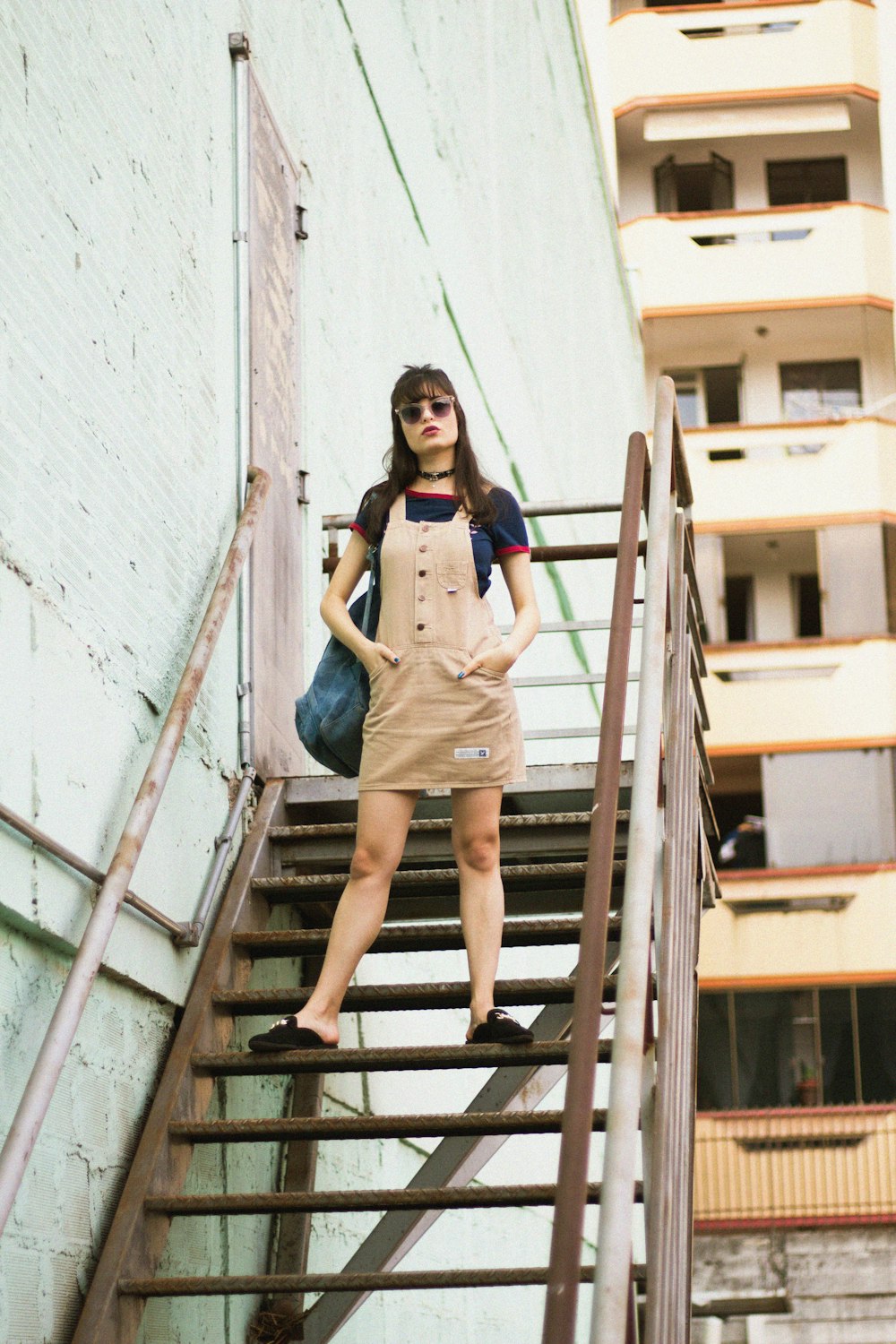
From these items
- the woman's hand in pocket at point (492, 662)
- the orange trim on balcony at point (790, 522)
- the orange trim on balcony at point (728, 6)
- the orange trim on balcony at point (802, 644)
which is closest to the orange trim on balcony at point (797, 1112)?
the orange trim on balcony at point (802, 644)

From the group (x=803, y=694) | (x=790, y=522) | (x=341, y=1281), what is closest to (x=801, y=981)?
(x=803, y=694)

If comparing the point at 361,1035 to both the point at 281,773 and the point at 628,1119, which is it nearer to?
the point at 281,773

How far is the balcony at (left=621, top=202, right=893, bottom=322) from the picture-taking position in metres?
25.9

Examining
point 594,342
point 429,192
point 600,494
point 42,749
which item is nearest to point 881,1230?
point 600,494

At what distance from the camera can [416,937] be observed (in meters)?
4.78

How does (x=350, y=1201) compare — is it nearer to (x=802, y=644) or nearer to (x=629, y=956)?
(x=629, y=956)

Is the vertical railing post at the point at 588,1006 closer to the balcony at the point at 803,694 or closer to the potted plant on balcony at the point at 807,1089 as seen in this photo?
the potted plant on balcony at the point at 807,1089

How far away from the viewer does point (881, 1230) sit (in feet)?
68.0

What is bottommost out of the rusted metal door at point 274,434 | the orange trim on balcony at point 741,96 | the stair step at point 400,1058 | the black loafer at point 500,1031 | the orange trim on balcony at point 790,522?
the stair step at point 400,1058

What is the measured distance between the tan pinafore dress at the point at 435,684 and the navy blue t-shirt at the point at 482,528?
3 cm

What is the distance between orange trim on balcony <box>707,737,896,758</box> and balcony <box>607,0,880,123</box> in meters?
9.47

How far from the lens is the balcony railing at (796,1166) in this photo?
21.6m

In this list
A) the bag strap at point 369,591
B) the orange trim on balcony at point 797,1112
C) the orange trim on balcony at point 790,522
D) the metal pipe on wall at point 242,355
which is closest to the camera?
the bag strap at point 369,591

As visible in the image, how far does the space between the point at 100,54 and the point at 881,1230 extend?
751 inches
